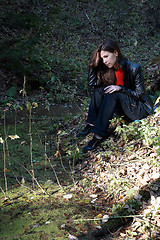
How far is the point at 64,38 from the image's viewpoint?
38.1 ft

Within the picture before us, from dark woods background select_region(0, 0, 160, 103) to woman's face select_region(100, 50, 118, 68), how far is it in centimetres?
215

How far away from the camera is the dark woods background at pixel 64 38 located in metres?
7.49

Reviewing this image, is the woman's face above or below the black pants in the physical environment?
above

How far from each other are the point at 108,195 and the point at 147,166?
0.56m

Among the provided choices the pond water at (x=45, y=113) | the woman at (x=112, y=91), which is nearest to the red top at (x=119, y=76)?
the woman at (x=112, y=91)

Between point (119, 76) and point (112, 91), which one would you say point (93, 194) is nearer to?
point (112, 91)

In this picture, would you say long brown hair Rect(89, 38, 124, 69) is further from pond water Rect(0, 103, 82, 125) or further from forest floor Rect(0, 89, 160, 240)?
pond water Rect(0, 103, 82, 125)

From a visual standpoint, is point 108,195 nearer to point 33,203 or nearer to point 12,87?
point 33,203

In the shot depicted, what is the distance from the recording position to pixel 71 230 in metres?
2.04

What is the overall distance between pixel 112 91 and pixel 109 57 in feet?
1.65

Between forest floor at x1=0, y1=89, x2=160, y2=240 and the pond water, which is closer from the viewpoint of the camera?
forest floor at x1=0, y1=89, x2=160, y2=240

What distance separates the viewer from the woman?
10.8ft

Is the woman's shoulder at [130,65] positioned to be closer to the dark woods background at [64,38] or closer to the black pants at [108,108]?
the black pants at [108,108]

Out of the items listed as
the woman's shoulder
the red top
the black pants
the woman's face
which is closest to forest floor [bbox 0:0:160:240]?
the black pants
